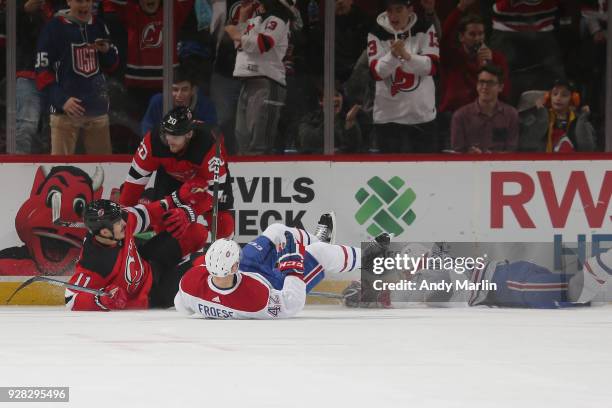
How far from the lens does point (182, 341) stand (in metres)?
5.60

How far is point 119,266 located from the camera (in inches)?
307

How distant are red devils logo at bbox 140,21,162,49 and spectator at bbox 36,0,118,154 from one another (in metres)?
0.24

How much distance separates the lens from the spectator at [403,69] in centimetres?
867

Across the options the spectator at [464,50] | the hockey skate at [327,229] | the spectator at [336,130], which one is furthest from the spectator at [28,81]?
the spectator at [464,50]

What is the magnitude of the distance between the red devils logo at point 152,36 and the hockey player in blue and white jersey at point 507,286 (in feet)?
7.17

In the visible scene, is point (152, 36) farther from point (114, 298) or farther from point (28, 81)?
point (114, 298)

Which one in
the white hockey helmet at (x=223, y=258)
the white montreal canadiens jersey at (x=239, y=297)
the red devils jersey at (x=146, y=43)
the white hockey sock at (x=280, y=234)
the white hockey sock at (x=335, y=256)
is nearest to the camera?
the white hockey helmet at (x=223, y=258)

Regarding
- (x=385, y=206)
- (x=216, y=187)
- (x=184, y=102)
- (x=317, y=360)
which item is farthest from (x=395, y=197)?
(x=317, y=360)

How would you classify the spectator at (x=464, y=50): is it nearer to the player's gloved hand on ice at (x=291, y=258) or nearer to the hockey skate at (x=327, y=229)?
the hockey skate at (x=327, y=229)

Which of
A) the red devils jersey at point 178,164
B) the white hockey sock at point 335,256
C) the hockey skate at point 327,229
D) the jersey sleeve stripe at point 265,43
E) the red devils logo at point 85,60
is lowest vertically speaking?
the white hockey sock at point 335,256

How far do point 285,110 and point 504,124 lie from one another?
57.2 inches

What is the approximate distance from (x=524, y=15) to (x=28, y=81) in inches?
132

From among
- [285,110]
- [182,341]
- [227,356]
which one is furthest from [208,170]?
[227,356]

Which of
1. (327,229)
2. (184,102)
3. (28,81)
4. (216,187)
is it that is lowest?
(327,229)
